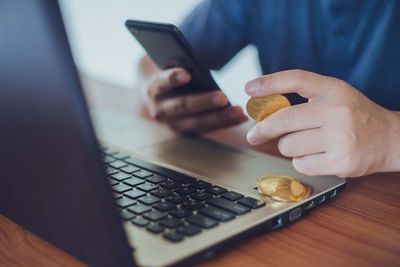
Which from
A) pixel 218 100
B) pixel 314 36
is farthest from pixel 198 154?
pixel 314 36

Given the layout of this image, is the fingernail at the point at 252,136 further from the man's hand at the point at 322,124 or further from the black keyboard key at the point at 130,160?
the black keyboard key at the point at 130,160

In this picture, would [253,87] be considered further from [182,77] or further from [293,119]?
[182,77]

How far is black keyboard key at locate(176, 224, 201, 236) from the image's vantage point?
40 centimetres

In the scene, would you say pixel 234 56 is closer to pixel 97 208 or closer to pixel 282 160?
pixel 282 160

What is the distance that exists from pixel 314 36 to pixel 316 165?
1.98 feet

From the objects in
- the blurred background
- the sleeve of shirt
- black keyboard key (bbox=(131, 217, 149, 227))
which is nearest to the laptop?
black keyboard key (bbox=(131, 217, 149, 227))

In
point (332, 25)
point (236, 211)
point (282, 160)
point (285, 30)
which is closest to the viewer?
point (236, 211)

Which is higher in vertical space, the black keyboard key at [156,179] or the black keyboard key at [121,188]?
the black keyboard key at [121,188]

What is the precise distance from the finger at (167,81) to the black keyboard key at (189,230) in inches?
14.8

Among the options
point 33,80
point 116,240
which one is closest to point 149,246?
point 116,240

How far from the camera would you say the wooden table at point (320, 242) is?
421mm

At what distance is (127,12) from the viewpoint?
242 centimetres

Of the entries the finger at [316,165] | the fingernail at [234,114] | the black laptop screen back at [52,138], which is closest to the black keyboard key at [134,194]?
the black laptop screen back at [52,138]

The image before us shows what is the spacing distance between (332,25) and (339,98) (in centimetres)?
53
